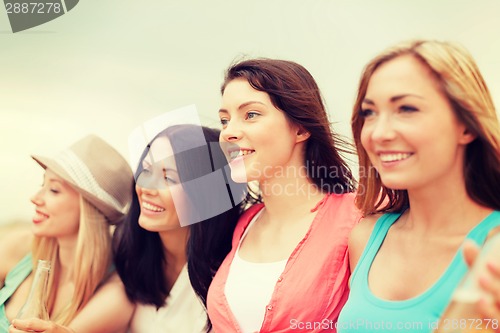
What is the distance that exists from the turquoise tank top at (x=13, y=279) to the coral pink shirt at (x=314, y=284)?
1003 millimetres

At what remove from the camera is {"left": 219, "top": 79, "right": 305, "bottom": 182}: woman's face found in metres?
1.81

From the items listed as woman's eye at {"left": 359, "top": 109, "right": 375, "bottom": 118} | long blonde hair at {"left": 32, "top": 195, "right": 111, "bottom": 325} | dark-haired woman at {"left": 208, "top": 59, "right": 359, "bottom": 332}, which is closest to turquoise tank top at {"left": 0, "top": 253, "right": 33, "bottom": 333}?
long blonde hair at {"left": 32, "top": 195, "right": 111, "bottom": 325}

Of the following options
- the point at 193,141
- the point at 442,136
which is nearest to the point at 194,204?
the point at 193,141

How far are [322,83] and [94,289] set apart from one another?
1.12 m

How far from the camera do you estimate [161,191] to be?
2.07 metres

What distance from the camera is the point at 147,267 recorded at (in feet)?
7.13

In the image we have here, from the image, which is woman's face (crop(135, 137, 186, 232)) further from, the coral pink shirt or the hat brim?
the coral pink shirt

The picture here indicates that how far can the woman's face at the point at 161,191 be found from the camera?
6.82ft

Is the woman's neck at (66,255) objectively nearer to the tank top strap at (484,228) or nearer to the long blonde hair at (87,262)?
the long blonde hair at (87,262)

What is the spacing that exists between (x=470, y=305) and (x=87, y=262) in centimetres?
152

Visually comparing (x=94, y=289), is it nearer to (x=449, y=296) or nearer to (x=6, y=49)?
(x=6, y=49)

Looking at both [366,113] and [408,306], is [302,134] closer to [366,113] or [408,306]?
[366,113]

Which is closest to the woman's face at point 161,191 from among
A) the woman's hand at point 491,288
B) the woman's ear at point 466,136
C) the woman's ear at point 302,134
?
the woman's ear at point 302,134

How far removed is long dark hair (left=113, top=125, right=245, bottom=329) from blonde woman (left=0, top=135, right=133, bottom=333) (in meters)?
0.08
